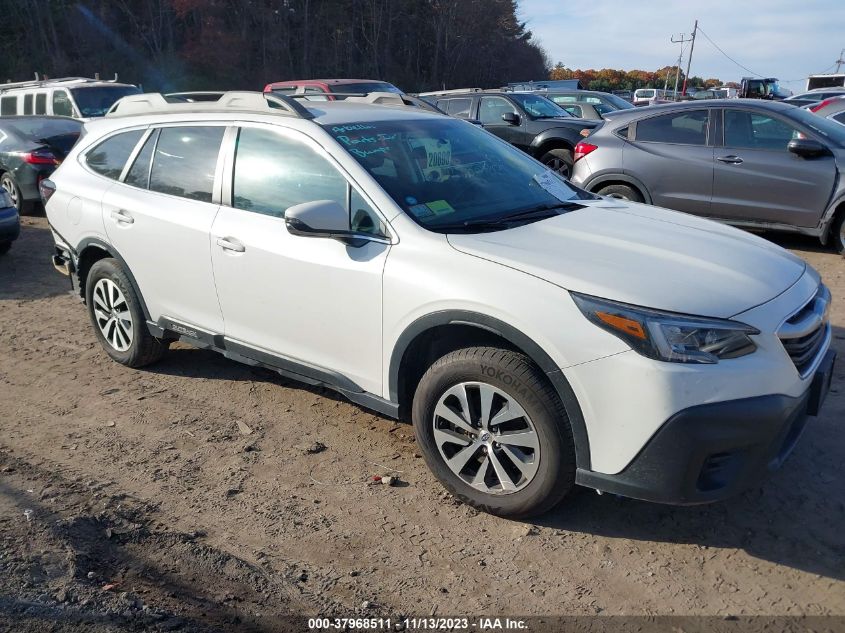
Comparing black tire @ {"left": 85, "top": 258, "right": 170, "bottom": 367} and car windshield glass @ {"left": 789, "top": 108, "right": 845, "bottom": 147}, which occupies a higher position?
car windshield glass @ {"left": 789, "top": 108, "right": 845, "bottom": 147}

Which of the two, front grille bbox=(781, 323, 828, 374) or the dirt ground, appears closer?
the dirt ground

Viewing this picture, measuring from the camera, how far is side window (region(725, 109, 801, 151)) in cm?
757

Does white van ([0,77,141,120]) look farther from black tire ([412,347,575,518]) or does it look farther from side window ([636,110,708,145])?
black tire ([412,347,575,518])

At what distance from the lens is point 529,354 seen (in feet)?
9.91

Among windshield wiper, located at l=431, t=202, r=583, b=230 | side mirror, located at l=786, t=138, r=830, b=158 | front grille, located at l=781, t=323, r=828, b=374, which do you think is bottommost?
front grille, located at l=781, t=323, r=828, b=374

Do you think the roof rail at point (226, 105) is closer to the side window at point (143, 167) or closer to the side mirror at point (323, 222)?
the side window at point (143, 167)

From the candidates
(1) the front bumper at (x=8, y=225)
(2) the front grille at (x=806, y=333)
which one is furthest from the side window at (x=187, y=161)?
(1) the front bumper at (x=8, y=225)

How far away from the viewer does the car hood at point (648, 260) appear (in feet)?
9.62

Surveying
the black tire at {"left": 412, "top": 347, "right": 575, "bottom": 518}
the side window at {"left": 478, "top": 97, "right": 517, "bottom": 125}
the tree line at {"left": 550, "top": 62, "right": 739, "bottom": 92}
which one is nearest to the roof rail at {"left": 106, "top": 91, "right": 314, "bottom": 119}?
the black tire at {"left": 412, "top": 347, "right": 575, "bottom": 518}

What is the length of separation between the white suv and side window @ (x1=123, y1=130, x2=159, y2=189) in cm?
2

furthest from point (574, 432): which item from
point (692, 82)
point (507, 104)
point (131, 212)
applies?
point (692, 82)

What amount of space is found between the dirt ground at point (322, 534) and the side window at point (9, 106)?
40.3 feet

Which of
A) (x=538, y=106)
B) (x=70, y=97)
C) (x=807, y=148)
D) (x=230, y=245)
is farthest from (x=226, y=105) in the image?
(x=70, y=97)

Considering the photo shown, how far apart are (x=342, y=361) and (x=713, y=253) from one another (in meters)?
1.87
